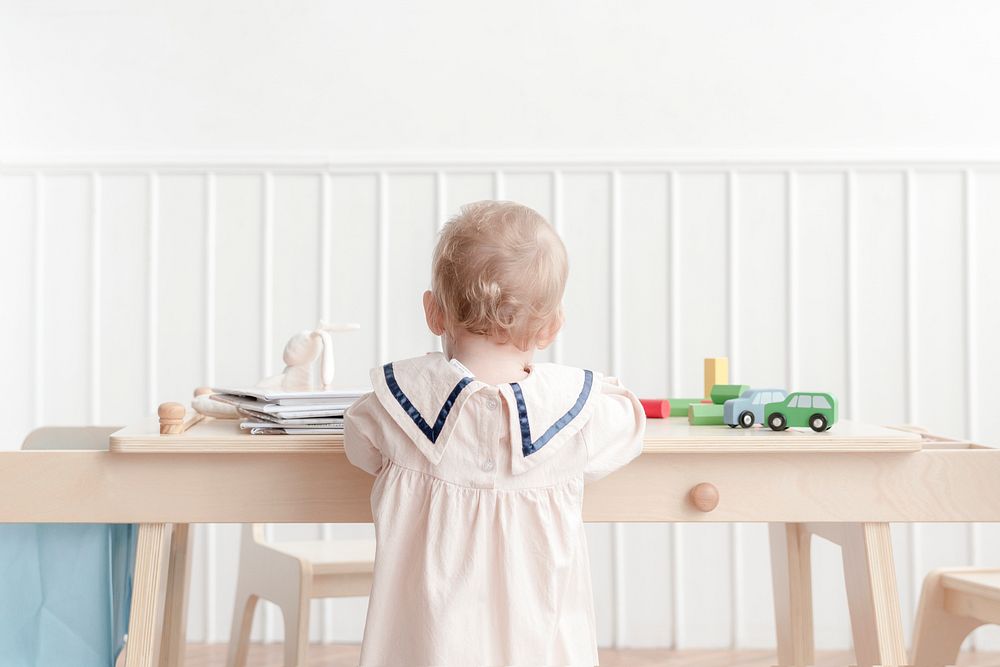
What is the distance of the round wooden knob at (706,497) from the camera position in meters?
1.21

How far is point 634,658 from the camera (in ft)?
7.43

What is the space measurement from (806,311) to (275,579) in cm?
133

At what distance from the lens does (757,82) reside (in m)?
2.38

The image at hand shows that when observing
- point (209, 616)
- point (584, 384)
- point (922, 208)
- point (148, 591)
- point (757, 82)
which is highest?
point (757, 82)

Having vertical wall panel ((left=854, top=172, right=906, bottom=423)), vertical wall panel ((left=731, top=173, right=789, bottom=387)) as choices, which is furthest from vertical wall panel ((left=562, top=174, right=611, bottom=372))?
vertical wall panel ((left=854, top=172, right=906, bottom=423))

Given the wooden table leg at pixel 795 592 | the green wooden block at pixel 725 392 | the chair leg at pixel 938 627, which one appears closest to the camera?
the green wooden block at pixel 725 392

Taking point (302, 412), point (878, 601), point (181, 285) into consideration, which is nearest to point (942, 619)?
point (878, 601)

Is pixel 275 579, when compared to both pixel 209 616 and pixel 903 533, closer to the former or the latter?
pixel 209 616

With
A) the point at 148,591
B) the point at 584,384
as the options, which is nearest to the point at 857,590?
the point at 584,384

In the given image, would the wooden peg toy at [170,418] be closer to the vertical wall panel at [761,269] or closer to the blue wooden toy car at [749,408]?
the blue wooden toy car at [749,408]

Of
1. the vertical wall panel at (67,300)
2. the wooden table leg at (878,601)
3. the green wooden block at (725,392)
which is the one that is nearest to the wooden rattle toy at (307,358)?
the green wooden block at (725,392)

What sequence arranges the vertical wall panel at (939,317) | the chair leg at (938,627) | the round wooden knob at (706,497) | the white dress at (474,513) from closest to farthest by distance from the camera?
the white dress at (474,513) < the round wooden knob at (706,497) < the chair leg at (938,627) < the vertical wall panel at (939,317)

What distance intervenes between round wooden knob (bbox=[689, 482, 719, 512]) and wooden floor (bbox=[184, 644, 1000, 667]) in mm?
1139

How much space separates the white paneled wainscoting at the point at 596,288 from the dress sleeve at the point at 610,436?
1174 millimetres
